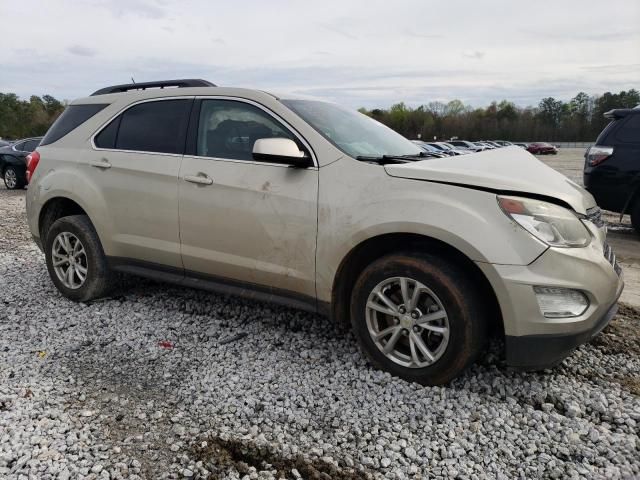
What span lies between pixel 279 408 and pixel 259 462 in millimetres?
457

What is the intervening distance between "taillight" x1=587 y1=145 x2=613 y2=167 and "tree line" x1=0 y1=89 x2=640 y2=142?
259ft

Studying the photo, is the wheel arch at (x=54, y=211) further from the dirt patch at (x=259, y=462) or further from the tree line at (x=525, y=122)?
the tree line at (x=525, y=122)

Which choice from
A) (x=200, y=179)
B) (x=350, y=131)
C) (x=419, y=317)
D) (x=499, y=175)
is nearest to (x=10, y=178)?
(x=200, y=179)

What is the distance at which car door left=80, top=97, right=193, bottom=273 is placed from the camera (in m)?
4.00

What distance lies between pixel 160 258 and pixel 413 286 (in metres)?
2.12

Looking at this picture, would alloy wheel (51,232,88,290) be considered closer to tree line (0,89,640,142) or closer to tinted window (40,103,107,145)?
tinted window (40,103,107,145)

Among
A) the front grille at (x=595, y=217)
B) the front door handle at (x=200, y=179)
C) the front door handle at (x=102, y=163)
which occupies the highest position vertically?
the front door handle at (x=102, y=163)

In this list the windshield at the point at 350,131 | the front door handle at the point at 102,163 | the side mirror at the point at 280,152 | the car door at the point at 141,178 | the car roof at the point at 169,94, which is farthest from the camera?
the front door handle at the point at 102,163

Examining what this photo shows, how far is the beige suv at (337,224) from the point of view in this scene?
2.82m

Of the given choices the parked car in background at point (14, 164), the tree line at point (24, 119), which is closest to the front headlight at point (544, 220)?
the parked car in background at point (14, 164)

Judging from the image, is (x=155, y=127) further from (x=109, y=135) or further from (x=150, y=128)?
(x=109, y=135)

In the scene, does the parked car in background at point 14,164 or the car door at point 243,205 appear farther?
the parked car in background at point 14,164

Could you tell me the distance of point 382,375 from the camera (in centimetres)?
326

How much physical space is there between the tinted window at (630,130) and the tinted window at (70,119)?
6.87 m
